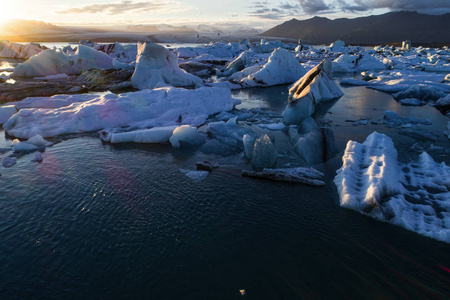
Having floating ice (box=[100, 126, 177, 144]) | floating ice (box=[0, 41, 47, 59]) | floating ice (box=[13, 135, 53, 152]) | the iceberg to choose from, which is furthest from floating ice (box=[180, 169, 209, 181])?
floating ice (box=[0, 41, 47, 59])

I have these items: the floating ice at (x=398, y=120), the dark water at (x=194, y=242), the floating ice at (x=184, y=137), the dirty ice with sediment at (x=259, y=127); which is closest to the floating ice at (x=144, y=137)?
the dirty ice with sediment at (x=259, y=127)

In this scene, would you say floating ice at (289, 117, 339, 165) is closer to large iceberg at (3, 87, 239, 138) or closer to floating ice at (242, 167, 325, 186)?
floating ice at (242, 167, 325, 186)

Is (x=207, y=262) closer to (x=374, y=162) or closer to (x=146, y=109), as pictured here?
(x=374, y=162)

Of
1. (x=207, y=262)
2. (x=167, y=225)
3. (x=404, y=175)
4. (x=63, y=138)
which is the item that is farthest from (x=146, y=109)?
(x=404, y=175)

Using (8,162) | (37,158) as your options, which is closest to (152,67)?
(37,158)

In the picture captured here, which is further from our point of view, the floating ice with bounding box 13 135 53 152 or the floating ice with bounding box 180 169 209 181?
the floating ice with bounding box 13 135 53 152
